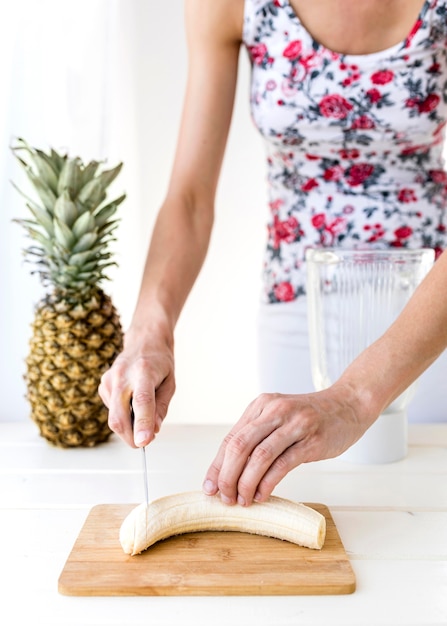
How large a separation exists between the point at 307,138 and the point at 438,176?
27cm

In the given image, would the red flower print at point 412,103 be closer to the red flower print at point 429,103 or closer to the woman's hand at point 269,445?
the red flower print at point 429,103

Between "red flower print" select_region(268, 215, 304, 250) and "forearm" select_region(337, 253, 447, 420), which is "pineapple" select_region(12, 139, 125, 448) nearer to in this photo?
"red flower print" select_region(268, 215, 304, 250)

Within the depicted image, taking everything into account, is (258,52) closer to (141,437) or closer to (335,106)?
(335,106)

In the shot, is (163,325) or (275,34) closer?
(163,325)

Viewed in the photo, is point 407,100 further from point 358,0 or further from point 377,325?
point 377,325

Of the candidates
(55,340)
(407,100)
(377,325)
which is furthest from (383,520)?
(407,100)

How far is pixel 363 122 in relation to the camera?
1.62m

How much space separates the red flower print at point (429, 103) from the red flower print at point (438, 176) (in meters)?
0.14

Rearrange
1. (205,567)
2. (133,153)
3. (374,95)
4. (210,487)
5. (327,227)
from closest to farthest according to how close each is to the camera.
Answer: (205,567) → (210,487) → (374,95) → (327,227) → (133,153)

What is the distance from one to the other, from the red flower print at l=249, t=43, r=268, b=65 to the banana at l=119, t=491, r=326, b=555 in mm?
919

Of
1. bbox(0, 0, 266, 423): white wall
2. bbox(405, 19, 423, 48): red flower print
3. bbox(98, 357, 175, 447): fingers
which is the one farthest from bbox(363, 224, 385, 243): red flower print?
bbox(0, 0, 266, 423): white wall

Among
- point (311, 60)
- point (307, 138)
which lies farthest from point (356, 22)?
point (307, 138)

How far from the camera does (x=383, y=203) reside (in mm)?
1686

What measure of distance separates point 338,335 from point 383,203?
375mm
